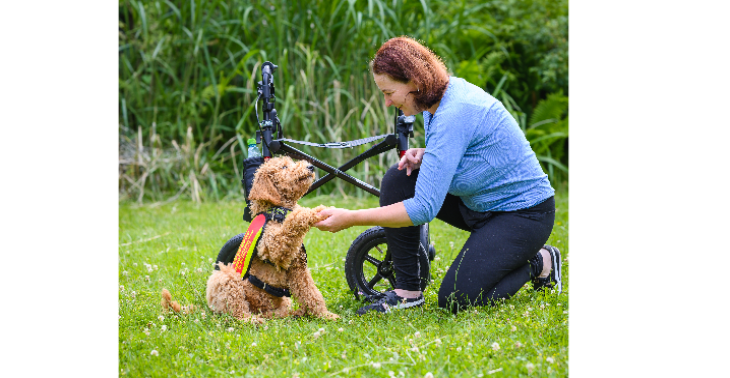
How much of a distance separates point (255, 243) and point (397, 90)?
81 centimetres

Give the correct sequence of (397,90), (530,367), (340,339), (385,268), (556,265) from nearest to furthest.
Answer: (530,367)
(340,339)
(397,90)
(556,265)
(385,268)

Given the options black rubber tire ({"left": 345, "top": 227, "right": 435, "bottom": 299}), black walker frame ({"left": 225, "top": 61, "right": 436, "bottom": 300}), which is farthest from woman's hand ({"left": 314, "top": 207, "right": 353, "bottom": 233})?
black rubber tire ({"left": 345, "top": 227, "right": 435, "bottom": 299})

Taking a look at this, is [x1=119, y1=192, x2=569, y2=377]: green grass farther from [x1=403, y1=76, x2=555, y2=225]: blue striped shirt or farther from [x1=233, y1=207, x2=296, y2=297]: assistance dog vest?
[x1=403, y1=76, x2=555, y2=225]: blue striped shirt

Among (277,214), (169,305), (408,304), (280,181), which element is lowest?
(408,304)

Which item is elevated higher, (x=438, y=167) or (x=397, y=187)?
(x=438, y=167)

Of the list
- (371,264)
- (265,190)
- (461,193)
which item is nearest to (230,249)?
(265,190)

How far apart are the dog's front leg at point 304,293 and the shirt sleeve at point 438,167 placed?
0.56m

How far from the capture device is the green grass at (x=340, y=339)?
1894 millimetres

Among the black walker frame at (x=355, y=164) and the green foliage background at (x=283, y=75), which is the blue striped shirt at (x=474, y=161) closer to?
the black walker frame at (x=355, y=164)

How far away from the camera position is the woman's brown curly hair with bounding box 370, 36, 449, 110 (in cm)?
226

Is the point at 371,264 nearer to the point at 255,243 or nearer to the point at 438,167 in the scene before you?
the point at 255,243

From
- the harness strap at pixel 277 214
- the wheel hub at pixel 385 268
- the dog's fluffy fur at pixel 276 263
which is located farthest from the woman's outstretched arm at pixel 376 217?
the wheel hub at pixel 385 268

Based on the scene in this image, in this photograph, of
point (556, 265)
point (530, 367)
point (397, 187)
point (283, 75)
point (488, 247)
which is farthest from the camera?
point (283, 75)

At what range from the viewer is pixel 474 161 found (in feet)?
7.77
